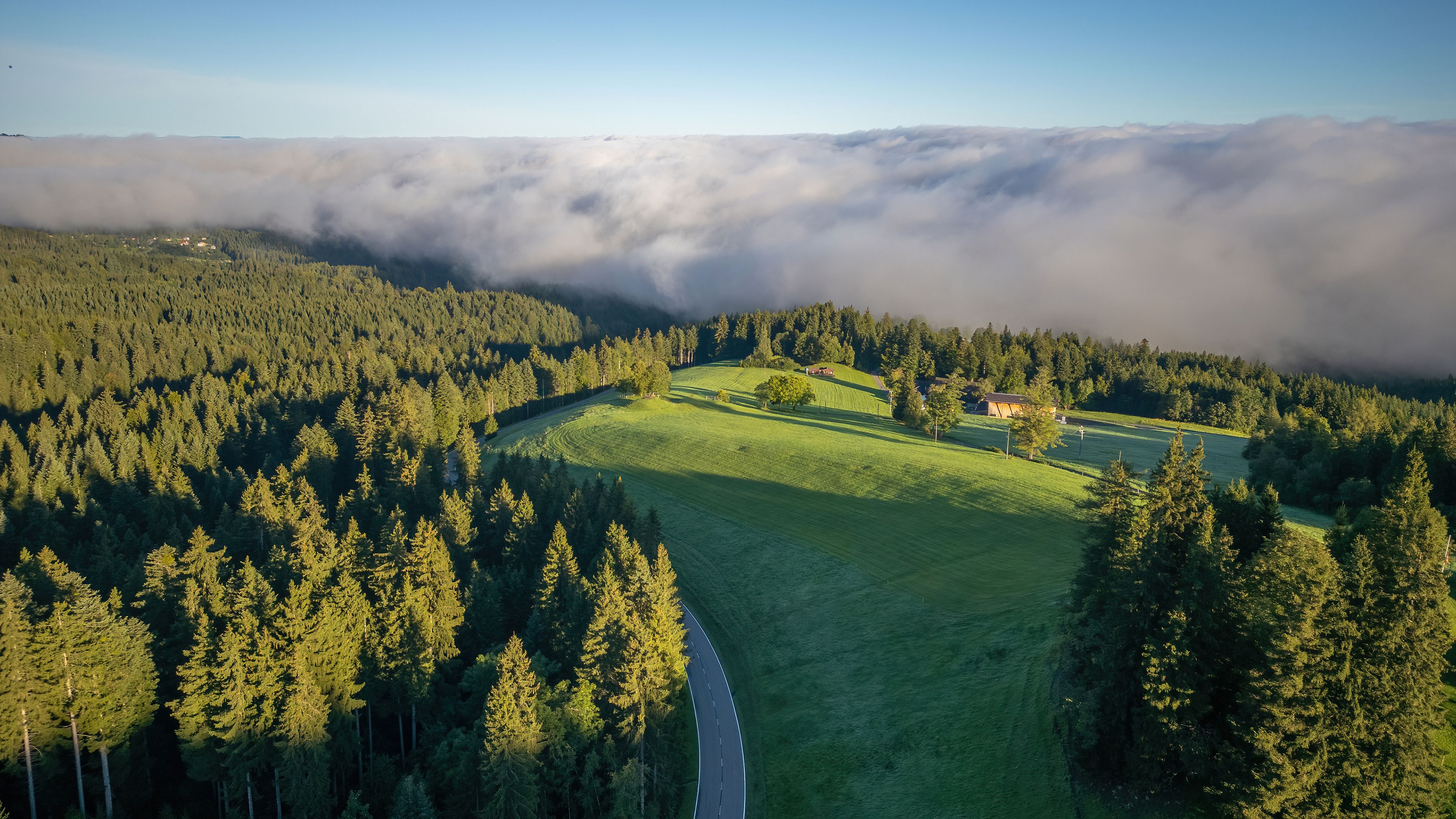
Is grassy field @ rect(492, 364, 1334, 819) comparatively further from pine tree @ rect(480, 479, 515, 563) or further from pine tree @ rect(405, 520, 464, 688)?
pine tree @ rect(405, 520, 464, 688)

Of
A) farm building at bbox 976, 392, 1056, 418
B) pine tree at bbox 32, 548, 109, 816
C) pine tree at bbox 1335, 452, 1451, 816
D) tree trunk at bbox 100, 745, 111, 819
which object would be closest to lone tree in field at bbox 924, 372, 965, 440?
farm building at bbox 976, 392, 1056, 418

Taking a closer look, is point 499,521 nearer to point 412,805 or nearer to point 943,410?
point 412,805

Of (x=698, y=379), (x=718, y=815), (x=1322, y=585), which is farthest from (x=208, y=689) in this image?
(x=698, y=379)

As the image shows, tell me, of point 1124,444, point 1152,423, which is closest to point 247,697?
point 1124,444

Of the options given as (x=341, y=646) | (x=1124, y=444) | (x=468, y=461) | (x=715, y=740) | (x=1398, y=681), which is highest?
(x=1398, y=681)

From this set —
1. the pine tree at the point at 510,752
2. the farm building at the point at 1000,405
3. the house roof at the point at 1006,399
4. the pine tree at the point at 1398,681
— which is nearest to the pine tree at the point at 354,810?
the pine tree at the point at 510,752

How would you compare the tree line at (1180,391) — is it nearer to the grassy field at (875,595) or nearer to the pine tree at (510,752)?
the grassy field at (875,595)
